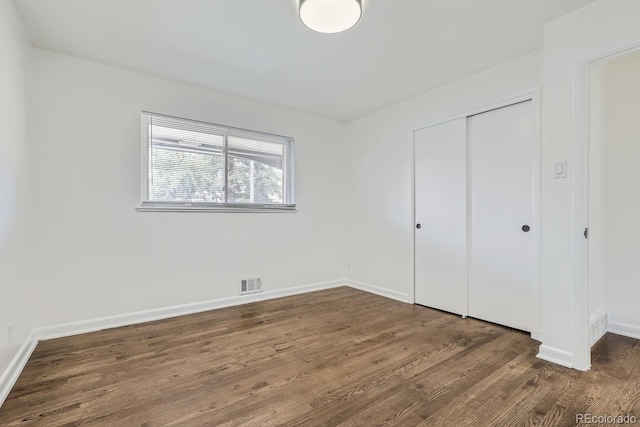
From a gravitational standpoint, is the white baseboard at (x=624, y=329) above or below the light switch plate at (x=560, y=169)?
below

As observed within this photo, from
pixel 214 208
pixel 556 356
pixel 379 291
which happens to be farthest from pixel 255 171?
pixel 556 356

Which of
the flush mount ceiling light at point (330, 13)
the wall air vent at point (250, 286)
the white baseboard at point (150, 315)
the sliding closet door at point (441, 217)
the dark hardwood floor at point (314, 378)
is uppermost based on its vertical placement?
the flush mount ceiling light at point (330, 13)

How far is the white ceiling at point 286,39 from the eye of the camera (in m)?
2.07

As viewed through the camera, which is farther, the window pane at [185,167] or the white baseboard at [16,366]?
the window pane at [185,167]

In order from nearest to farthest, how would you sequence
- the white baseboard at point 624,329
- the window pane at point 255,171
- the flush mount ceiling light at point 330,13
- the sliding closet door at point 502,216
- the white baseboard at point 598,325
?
1. the flush mount ceiling light at point 330,13
2. the white baseboard at point 598,325
3. the white baseboard at point 624,329
4. the sliding closet door at point 502,216
5. the window pane at point 255,171

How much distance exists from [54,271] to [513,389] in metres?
3.60

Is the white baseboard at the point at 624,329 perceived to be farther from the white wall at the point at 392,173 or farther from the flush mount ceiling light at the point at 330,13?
the flush mount ceiling light at the point at 330,13

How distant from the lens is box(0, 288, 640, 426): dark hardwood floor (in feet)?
5.24

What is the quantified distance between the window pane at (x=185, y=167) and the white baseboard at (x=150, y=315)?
114 centimetres

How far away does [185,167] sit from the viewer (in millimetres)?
3230

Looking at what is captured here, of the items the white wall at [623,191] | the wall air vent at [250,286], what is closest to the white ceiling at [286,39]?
the white wall at [623,191]

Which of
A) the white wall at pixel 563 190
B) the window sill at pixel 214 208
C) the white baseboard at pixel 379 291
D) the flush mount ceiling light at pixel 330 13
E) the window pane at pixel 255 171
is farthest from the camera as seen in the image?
the white baseboard at pixel 379 291

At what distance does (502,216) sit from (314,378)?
2.24 meters

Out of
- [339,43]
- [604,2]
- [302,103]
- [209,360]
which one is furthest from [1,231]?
[604,2]
